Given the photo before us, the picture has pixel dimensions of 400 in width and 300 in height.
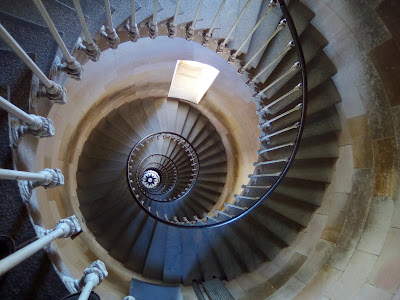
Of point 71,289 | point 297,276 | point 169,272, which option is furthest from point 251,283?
point 71,289

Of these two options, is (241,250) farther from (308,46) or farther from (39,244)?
(39,244)

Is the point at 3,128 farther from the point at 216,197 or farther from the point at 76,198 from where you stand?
the point at 216,197

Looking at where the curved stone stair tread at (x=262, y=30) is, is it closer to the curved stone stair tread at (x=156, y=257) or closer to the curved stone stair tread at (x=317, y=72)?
the curved stone stair tread at (x=317, y=72)

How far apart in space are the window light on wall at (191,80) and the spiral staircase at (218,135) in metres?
0.36

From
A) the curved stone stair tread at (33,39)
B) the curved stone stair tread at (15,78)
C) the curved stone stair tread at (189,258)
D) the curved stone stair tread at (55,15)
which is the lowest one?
the curved stone stair tread at (189,258)

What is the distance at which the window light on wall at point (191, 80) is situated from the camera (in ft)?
23.9

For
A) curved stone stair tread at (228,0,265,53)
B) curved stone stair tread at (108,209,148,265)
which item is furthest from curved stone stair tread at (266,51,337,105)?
curved stone stair tread at (108,209,148,265)

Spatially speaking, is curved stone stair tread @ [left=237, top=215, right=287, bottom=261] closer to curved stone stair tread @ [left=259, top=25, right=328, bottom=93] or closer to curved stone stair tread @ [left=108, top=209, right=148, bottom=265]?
curved stone stair tread @ [left=108, top=209, right=148, bottom=265]

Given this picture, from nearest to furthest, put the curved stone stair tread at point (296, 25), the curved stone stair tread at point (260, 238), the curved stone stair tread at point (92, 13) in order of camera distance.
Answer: the curved stone stair tread at point (92, 13)
the curved stone stair tread at point (296, 25)
the curved stone stair tread at point (260, 238)

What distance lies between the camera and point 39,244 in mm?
2021

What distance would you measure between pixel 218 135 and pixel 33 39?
6.50m

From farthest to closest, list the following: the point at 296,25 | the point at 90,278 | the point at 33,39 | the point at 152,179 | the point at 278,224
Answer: the point at 152,179 < the point at 278,224 < the point at 296,25 < the point at 33,39 < the point at 90,278

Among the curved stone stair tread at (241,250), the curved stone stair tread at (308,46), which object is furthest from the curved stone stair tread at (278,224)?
the curved stone stair tread at (308,46)

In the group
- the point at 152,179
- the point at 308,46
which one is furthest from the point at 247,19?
the point at 152,179
